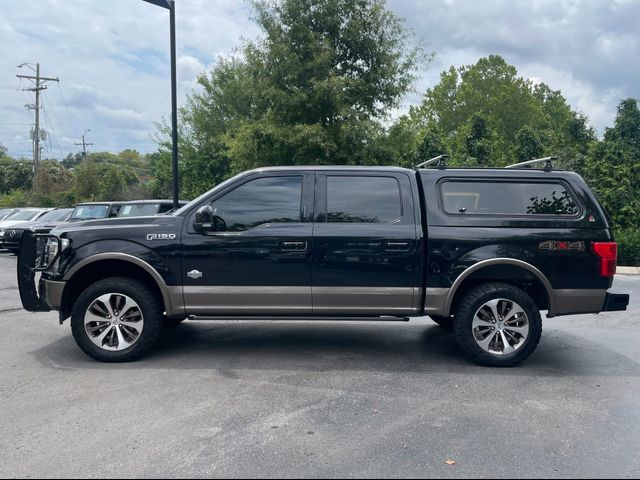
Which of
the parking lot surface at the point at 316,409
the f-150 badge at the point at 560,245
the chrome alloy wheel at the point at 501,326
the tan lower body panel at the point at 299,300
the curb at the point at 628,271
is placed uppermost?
the f-150 badge at the point at 560,245

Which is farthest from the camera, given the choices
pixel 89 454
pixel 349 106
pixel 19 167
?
pixel 19 167

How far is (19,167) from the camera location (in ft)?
214

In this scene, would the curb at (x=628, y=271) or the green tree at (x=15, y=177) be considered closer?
the curb at (x=628, y=271)

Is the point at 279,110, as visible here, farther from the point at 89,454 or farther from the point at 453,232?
the point at 89,454

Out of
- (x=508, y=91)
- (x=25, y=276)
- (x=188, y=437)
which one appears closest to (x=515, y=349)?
(x=188, y=437)

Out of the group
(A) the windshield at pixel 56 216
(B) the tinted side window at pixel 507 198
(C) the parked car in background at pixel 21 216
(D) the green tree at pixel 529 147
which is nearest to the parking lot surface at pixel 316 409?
(B) the tinted side window at pixel 507 198

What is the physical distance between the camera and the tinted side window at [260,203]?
5512 millimetres

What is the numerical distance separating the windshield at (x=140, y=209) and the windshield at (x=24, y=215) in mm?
8452

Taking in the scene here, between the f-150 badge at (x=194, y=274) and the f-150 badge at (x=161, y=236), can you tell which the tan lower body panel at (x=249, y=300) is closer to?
the f-150 badge at (x=194, y=274)

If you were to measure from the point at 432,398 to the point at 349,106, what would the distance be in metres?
11.1

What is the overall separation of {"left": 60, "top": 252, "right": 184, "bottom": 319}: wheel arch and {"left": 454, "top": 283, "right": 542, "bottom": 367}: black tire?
286cm

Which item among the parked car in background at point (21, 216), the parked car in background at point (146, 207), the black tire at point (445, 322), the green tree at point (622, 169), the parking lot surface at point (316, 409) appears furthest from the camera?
the parked car in background at point (21, 216)

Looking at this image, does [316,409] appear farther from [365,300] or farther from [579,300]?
[579,300]

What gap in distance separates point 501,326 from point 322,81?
9.76 meters
